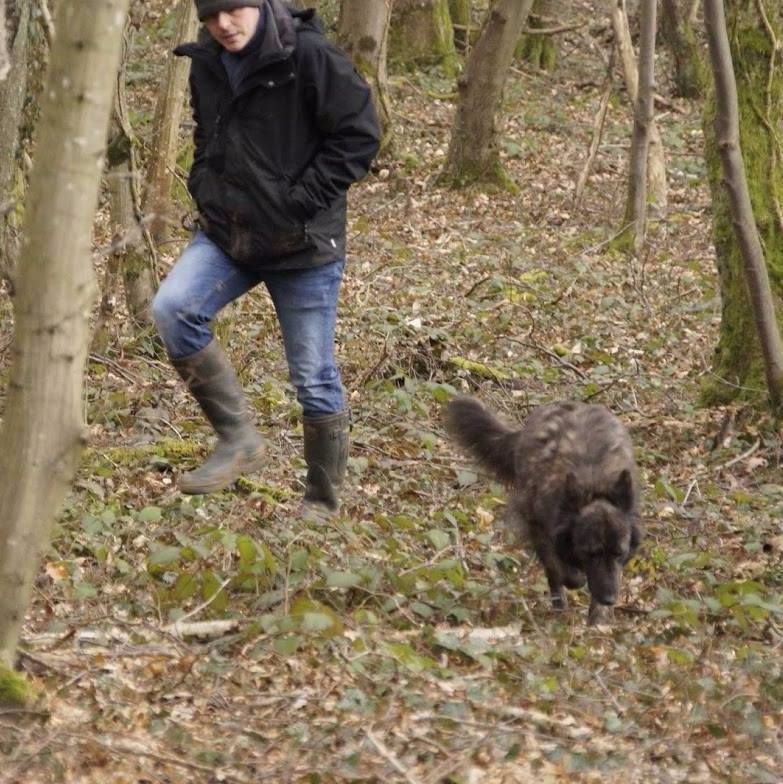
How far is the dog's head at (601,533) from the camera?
7.88 m

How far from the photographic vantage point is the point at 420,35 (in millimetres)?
28078

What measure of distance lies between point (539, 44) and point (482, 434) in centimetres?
2301

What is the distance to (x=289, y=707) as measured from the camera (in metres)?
5.75

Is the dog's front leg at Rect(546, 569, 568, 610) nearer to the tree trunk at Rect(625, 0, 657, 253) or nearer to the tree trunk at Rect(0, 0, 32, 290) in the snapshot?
the tree trunk at Rect(0, 0, 32, 290)

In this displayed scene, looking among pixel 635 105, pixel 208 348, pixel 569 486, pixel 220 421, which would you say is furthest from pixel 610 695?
pixel 635 105

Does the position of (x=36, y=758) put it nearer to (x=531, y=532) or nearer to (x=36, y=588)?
(x=36, y=588)

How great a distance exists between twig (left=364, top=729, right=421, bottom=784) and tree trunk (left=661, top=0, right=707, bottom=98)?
83.1 feet

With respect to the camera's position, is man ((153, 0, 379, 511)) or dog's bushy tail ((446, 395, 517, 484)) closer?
man ((153, 0, 379, 511))

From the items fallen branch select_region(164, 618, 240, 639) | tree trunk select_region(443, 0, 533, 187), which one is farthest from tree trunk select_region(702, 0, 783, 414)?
tree trunk select_region(443, 0, 533, 187)

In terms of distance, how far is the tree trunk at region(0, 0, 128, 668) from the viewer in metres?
4.38

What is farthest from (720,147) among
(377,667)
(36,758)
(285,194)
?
(36,758)

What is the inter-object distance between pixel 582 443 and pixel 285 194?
258 centimetres

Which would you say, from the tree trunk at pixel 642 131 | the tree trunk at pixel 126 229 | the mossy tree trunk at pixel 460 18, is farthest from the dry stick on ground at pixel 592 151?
the tree trunk at pixel 126 229

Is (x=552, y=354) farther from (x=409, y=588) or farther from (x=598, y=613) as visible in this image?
(x=409, y=588)
